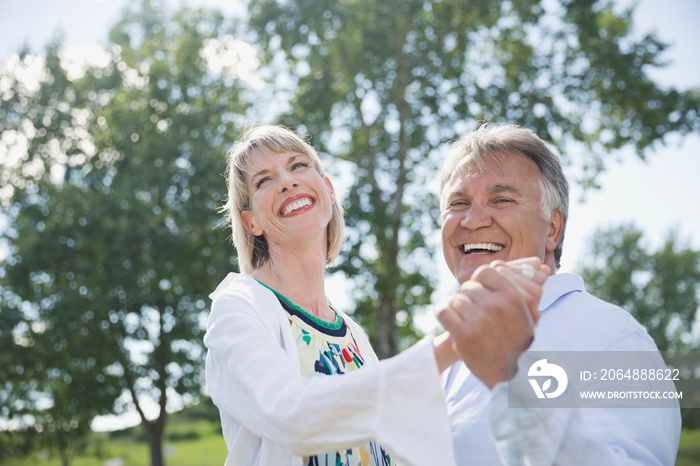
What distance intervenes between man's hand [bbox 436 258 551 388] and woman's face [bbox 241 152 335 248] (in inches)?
53.6

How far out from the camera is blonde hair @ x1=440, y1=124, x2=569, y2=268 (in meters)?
2.79

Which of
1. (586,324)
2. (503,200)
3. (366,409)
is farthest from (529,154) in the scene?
(366,409)

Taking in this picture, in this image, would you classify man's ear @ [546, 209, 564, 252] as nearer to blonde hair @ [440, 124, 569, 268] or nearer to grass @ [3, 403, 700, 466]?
blonde hair @ [440, 124, 569, 268]

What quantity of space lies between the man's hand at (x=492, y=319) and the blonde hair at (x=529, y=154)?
4.09 ft

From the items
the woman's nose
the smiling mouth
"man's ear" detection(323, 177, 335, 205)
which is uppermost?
"man's ear" detection(323, 177, 335, 205)

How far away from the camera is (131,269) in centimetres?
1664

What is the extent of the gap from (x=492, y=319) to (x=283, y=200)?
4.91ft

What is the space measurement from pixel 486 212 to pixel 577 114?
15.2m

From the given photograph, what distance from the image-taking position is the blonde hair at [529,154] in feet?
9.16

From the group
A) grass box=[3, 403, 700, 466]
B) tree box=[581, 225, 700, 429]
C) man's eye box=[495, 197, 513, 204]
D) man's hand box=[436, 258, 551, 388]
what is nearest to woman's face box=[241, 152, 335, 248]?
man's eye box=[495, 197, 513, 204]

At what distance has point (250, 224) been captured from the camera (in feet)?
9.93

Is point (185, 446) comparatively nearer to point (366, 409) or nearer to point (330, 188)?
point (330, 188)

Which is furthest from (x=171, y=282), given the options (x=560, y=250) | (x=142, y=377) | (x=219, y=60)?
(x=560, y=250)

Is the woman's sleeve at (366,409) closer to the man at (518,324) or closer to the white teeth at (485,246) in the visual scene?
the man at (518,324)
